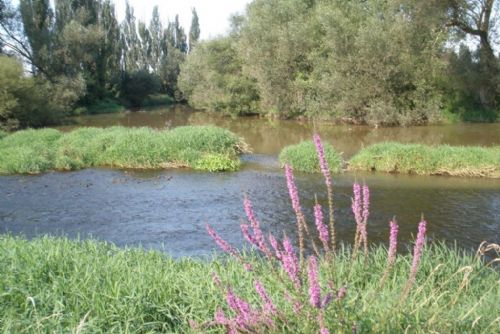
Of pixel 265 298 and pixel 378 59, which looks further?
pixel 378 59

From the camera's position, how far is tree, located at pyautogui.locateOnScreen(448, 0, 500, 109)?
1237 inches

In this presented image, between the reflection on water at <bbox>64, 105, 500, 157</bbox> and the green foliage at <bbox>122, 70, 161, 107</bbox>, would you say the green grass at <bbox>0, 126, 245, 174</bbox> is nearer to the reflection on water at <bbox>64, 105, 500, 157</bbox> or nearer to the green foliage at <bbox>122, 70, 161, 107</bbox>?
the reflection on water at <bbox>64, 105, 500, 157</bbox>

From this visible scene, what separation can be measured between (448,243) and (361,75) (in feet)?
80.2

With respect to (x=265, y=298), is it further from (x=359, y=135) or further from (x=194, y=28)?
(x=194, y=28)

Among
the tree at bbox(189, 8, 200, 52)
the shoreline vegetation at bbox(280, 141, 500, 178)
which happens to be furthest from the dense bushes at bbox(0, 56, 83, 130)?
the tree at bbox(189, 8, 200, 52)

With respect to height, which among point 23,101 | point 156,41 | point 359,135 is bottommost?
point 359,135

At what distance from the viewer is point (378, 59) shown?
3200 cm

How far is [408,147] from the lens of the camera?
1803 cm

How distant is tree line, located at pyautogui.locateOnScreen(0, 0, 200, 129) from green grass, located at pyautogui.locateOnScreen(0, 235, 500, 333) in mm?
30005

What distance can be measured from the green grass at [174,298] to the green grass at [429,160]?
11025mm

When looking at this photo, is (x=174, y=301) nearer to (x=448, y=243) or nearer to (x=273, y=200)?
(x=448, y=243)

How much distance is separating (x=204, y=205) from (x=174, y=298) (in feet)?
26.9

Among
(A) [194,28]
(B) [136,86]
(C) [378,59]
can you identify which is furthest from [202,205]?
(A) [194,28]

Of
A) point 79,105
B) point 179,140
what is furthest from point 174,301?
point 79,105
